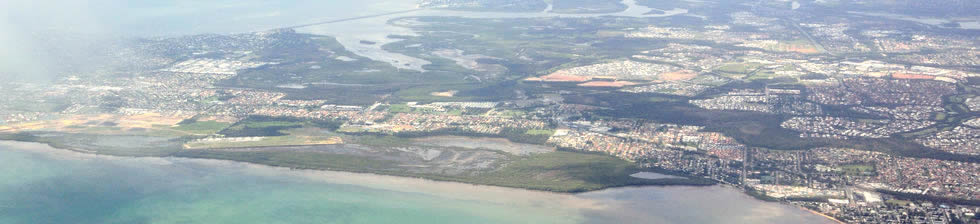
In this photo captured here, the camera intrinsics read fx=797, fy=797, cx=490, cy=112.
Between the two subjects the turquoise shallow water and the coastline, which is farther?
the coastline

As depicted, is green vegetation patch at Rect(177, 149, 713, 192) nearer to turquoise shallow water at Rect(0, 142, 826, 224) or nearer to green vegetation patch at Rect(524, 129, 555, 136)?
turquoise shallow water at Rect(0, 142, 826, 224)

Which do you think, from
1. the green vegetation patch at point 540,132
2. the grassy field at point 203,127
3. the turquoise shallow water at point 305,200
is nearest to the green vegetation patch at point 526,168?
the turquoise shallow water at point 305,200

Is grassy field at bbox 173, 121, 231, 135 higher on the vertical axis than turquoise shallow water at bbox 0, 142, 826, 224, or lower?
higher

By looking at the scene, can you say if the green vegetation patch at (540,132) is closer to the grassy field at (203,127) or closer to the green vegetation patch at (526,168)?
the green vegetation patch at (526,168)

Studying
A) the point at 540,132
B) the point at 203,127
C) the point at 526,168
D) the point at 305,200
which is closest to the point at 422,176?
the point at 526,168

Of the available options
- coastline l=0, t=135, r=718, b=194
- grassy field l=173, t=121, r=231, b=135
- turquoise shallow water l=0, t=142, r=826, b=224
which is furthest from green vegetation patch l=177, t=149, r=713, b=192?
grassy field l=173, t=121, r=231, b=135

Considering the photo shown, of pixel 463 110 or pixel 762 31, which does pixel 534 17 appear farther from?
pixel 463 110

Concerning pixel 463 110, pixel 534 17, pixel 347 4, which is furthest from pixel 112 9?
pixel 463 110

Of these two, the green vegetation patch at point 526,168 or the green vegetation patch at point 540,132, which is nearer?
the green vegetation patch at point 526,168

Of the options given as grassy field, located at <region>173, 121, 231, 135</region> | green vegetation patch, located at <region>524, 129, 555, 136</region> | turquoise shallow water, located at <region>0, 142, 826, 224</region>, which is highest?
grassy field, located at <region>173, 121, 231, 135</region>
